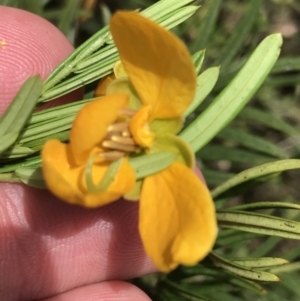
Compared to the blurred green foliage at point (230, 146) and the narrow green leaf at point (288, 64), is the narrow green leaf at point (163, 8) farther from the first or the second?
the narrow green leaf at point (288, 64)

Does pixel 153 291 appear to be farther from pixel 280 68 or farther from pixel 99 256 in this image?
pixel 280 68

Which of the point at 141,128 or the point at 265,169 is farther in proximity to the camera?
the point at 265,169

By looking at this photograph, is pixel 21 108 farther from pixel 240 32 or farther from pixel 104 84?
pixel 240 32

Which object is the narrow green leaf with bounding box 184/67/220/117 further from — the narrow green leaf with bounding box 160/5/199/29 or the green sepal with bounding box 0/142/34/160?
the green sepal with bounding box 0/142/34/160

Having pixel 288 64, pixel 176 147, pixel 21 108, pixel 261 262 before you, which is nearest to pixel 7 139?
pixel 21 108

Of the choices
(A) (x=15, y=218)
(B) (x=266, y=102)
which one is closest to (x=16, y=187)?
(A) (x=15, y=218)

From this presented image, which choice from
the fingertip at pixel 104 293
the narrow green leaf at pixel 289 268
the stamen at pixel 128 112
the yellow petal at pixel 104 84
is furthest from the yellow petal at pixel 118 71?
the narrow green leaf at pixel 289 268

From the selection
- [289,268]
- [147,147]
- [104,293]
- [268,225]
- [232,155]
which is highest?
[147,147]

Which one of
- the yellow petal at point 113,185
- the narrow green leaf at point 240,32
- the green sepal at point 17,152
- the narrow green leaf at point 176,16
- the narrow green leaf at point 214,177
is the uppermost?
the narrow green leaf at point 176,16
